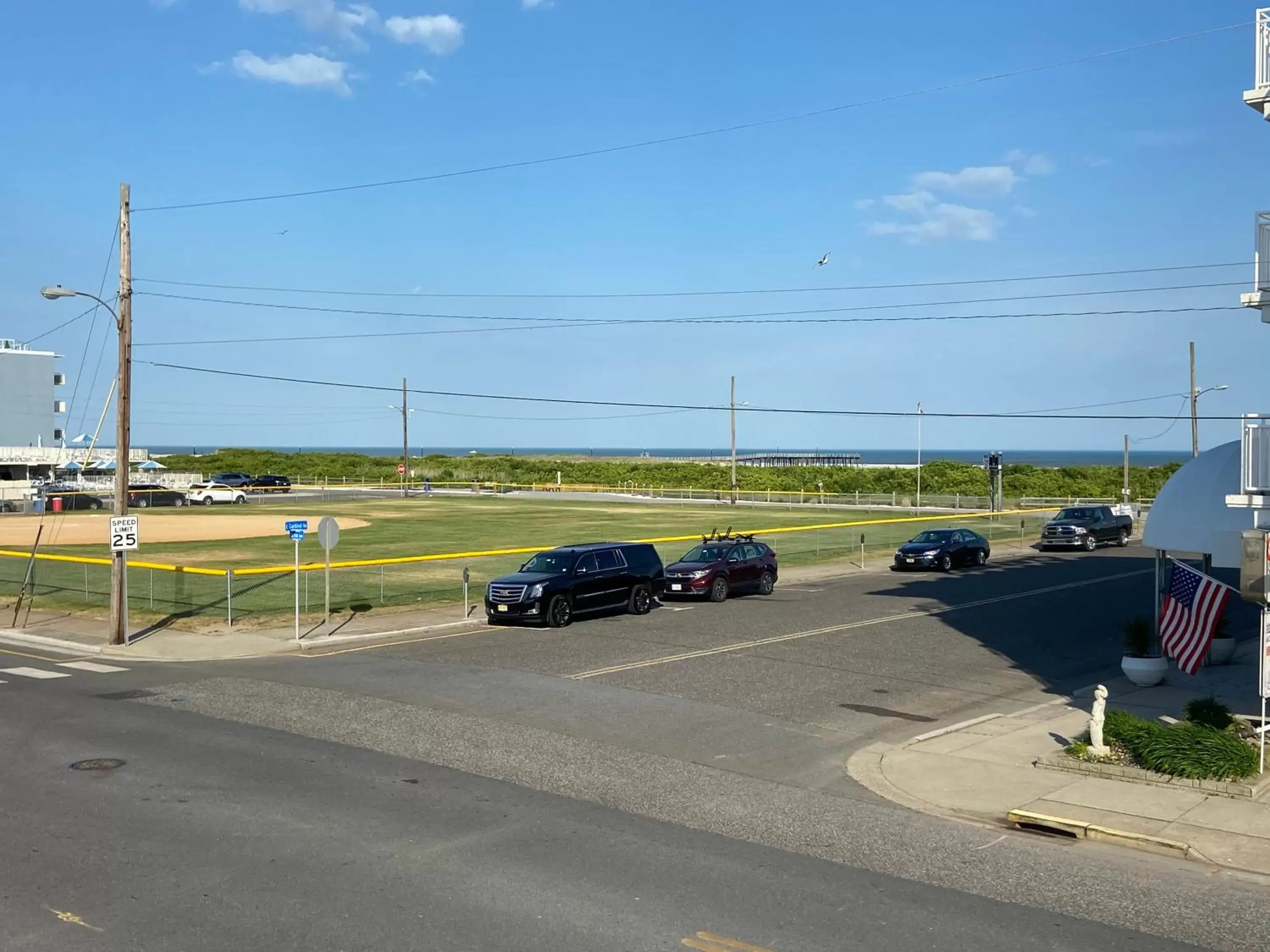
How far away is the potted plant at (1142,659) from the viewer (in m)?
19.9

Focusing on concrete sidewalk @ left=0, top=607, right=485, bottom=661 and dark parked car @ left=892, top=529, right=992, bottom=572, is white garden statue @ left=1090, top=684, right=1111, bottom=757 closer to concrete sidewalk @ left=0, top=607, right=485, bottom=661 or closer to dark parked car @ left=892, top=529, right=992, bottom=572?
concrete sidewalk @ left=0, top=607, right=485, bottom=661

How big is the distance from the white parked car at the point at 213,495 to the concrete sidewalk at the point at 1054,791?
6863cm

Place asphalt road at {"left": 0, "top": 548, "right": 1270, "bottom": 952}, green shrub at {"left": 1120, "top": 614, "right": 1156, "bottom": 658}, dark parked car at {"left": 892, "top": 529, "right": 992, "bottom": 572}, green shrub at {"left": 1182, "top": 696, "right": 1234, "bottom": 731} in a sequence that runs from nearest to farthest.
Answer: asphalt road at {"left": 0, "top": 548, "right": 1270, "bottom": 952} → green shrub at {"left": 1182, "top": 696, "right": 1234, "bottom": 731} → green shrub at {"left": 1120, "top": 614, "right": 1156, "bottom": 658} → dark parked car at {"left": 892, "top": 529, "right": 992, "bottom": 572}

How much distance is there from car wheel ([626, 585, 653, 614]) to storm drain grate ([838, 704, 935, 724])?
10.8 meters

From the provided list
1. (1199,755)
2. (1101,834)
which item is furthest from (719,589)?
(1101,834)

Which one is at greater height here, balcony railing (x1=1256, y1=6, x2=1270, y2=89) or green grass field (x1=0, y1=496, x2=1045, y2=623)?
balcony railing (x1=1256, y1=6, x2=1270, y2=89)

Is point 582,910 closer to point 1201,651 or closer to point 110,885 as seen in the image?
point 110,885

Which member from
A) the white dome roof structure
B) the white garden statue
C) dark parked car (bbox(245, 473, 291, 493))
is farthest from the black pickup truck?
dark parked car (bbox(245, 473, 291, 493))

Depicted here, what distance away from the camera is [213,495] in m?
78.1

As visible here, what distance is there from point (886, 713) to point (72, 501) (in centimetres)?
6361

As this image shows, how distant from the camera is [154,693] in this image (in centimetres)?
1859

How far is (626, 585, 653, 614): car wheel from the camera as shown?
28797 millimetres

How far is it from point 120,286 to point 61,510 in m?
45.9

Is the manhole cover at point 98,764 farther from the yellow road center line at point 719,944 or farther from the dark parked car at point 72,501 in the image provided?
the dark parked car at point 72,501
